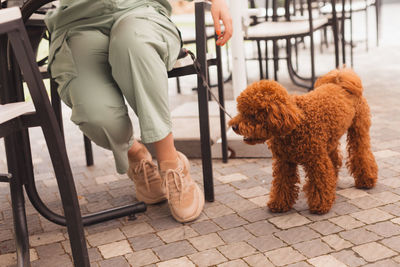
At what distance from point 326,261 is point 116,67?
42.9 inches

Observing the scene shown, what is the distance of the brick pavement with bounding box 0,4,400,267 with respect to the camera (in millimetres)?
1932

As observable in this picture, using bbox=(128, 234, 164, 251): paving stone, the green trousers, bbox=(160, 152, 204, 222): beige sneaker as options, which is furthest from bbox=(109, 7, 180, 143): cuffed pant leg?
bbox=(128, 234, 164, 251): paving stone

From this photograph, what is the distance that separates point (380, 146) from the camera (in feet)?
10.4

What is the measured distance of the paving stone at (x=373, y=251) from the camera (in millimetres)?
1842

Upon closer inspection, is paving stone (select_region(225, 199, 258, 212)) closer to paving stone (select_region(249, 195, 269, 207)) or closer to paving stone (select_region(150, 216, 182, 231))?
paving stone (select_region(249, 195, 269, 207))

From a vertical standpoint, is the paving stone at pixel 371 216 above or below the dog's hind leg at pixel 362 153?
below

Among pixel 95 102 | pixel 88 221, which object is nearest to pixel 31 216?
pixel 88 221

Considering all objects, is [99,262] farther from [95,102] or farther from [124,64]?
[124,64]

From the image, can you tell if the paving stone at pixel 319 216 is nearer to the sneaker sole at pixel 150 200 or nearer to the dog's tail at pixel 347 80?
the dog's tail at pixel 347 80

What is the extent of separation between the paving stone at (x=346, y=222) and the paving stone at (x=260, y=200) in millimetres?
364

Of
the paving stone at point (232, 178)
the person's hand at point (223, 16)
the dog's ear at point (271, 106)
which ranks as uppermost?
the person's hand at point (223, 16)

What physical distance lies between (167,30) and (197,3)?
25cm

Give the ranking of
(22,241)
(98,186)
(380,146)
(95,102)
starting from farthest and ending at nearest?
1. (380,146)
2. (98,186)
3. (95,102)
4. (22,241)

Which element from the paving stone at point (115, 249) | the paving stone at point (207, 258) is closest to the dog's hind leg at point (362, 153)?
the paving stone at point (207, 258)
